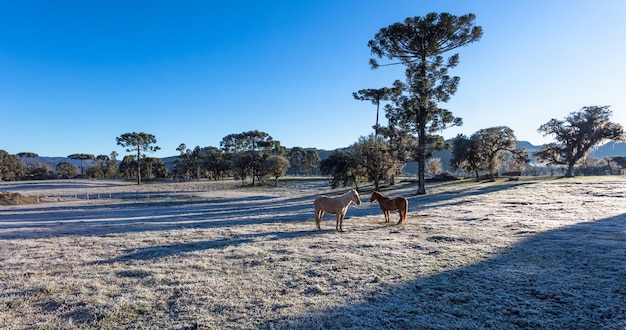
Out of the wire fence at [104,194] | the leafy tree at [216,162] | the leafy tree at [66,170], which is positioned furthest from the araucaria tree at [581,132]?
the leafy tree at [66,170]

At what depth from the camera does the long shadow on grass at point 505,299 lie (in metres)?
4.00

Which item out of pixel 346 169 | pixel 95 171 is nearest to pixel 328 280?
pixel 346 169

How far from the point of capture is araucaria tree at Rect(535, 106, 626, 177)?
40.0 metres

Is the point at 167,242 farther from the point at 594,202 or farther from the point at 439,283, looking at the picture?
the point at 594,202

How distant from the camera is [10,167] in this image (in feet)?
300

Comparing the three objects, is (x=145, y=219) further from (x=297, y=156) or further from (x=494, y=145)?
(x=297, y=156)

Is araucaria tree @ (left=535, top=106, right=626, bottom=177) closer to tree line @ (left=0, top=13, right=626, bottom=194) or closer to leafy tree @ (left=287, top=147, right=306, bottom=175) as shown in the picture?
tree line @ (left=0, top=13, right=626, bottom=194)

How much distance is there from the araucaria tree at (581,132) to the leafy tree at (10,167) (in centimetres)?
13694

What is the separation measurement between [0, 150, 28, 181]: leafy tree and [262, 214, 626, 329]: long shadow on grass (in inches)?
4988

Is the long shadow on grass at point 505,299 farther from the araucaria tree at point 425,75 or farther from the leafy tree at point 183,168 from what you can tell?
the leafy tree at point 183,168

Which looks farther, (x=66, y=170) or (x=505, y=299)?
(x=66, y=170)

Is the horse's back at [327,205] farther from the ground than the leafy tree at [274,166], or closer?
closer

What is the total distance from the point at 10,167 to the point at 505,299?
131 m

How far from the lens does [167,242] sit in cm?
991
